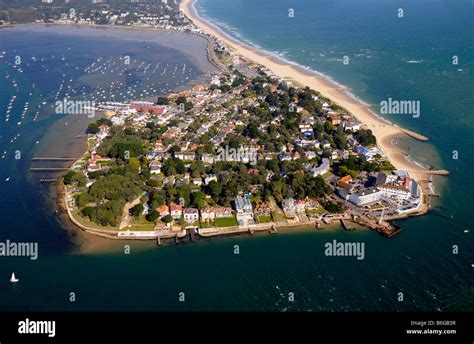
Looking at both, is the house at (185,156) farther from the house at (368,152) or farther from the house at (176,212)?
the house at (368,152)

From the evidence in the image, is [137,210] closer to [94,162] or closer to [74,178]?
[74,178]

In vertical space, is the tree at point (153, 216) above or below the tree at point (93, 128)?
below

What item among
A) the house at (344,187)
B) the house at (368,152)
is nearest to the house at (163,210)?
the house at (344,187)

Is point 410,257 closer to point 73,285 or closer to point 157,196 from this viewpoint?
point 157,196

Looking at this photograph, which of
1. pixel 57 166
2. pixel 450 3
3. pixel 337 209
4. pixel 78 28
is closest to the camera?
pixel 337 209

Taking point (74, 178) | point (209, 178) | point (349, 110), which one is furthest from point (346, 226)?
point (349, 110)

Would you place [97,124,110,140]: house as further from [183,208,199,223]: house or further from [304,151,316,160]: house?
[304,151,316,160]: house

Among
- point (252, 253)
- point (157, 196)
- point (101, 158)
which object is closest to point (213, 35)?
point (101, 158)

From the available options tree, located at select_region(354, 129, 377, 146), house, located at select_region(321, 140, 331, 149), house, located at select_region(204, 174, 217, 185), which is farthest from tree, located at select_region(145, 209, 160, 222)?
tree, located at select_region(354, 129, 377, 146)
